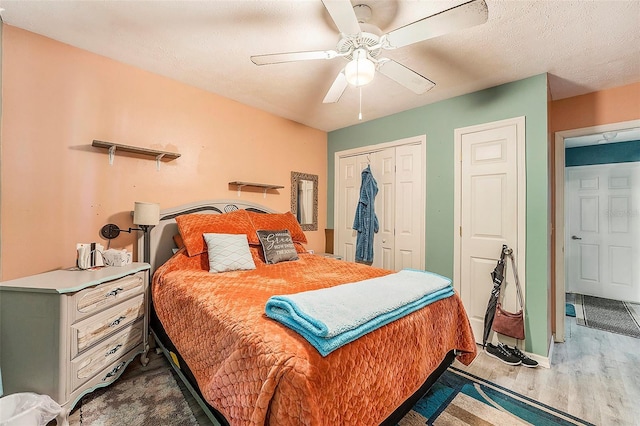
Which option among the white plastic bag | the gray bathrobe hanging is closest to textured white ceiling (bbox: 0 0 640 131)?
the gray bathrobe hanging

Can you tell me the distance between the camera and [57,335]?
4.84 ft

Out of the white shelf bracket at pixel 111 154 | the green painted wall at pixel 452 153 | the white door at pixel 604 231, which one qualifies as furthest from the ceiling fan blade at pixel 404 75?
the white door at pixel 604 231

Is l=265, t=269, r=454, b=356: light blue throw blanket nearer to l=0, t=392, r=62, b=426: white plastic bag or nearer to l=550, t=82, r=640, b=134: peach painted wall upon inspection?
l=0, t=392, r=62, b=426: white plastic bag

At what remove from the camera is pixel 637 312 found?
11.7ft

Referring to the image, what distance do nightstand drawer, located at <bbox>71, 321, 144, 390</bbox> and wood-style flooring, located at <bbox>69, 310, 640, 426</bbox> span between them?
23 centimetres

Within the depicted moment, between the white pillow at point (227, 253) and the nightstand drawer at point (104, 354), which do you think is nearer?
the nightstand drawer at point (104, 354)

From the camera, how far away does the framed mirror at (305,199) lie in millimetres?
3771

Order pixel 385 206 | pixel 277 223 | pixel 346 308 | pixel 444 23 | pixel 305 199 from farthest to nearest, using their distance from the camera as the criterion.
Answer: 1. pixel 305 199
2. pixel 385 206
3. pixel 277 223
4. pixel 444 23
5. pixel 346 308

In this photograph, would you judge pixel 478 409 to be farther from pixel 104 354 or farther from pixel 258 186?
pixel 258 186

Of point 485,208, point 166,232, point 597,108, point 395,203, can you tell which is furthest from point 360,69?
point 597,108

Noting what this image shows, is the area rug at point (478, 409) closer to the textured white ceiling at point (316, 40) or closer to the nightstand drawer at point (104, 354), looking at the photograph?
the nightstand drawer at point (104, 354)

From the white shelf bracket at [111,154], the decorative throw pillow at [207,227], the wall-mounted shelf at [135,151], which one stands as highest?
the wall-mounted shelf at [135,151]

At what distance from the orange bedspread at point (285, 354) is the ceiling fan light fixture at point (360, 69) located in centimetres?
131

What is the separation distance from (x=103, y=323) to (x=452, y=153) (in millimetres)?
3305
